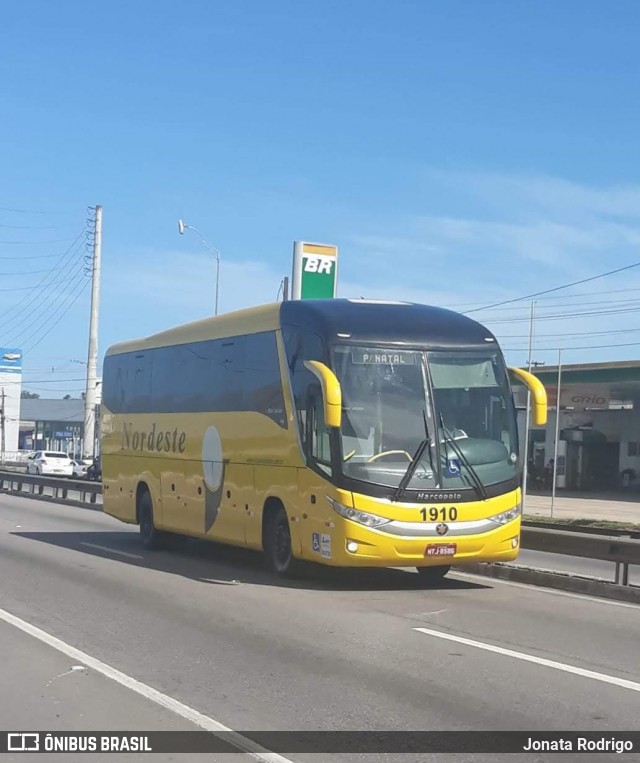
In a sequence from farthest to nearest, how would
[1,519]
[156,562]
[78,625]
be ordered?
[1,519] < [156,562] < [78,625]

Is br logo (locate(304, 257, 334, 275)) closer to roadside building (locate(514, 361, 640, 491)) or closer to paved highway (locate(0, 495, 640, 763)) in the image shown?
paved highway (locate(0, 495, 640, 763))

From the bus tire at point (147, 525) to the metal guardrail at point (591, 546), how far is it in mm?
6512

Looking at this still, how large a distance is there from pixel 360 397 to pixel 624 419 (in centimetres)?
4325

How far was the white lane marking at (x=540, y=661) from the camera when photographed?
8.34m

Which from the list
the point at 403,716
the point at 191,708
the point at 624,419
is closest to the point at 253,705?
the point at 191,708

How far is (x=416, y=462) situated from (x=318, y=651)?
3746 millimetres

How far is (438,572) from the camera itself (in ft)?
48.2

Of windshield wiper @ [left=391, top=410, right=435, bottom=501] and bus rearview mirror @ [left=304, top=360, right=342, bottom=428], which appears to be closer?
bus rearview mirror @ [left=304, top=360, right=342, bottom=428]

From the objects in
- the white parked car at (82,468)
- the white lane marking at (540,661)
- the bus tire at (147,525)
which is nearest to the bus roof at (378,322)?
the white lane marking at (540,661)

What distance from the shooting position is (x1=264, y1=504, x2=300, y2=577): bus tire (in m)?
14.2

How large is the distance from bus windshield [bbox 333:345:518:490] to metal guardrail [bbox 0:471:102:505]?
1850cm

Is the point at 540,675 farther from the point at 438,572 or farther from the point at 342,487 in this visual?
the point at 438,572

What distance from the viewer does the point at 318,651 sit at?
9.55 meters

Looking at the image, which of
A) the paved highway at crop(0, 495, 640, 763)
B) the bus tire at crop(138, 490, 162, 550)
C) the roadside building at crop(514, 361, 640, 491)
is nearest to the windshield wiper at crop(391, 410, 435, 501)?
the paved highway at crop(0, 495, 640, 763)
